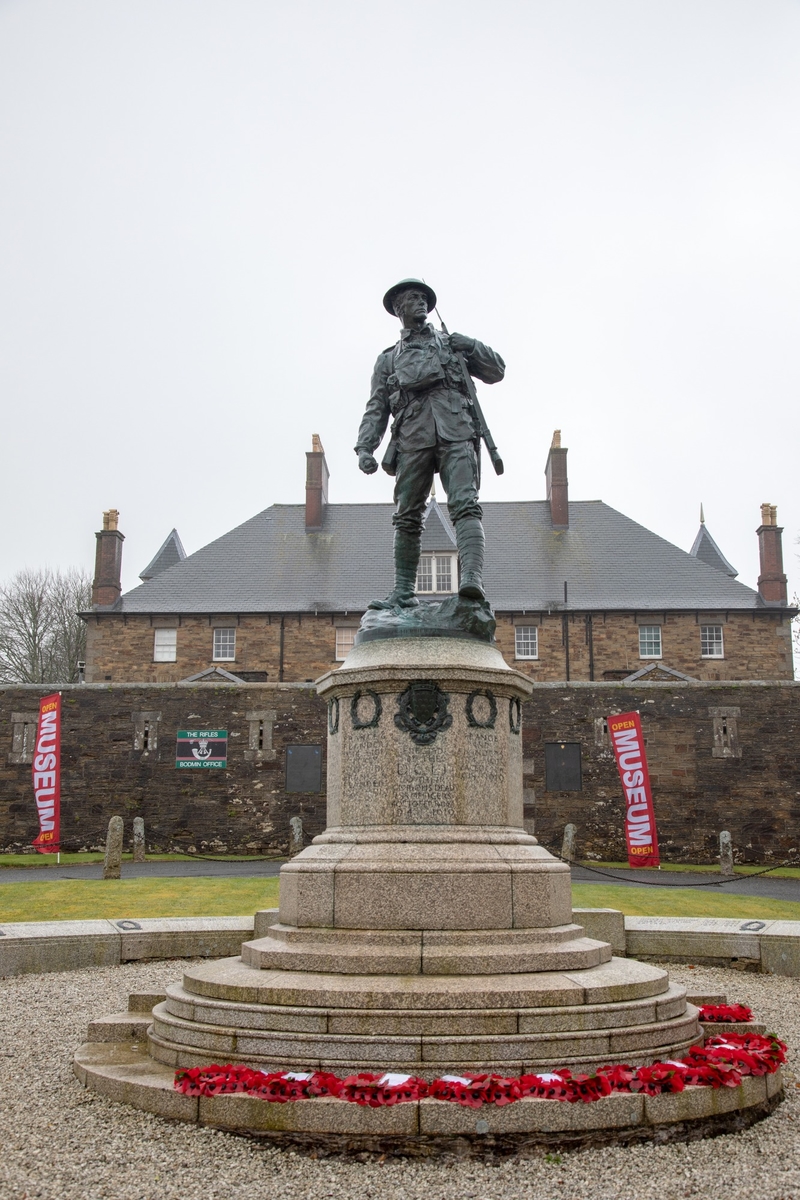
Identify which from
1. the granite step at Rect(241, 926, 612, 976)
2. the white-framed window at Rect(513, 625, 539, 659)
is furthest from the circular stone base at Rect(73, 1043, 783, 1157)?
the white-framed window at Rect(513, 625, 539, 659)

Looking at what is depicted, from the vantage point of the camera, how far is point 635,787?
71.5 feet

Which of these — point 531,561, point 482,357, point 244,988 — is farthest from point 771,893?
point 531,561

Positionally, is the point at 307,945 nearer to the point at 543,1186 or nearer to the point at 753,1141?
the point at 543,1186

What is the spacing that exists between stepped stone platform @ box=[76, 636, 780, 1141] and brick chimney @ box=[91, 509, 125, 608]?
32111 mm

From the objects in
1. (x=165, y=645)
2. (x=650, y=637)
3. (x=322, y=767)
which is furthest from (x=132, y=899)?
(x=650, y=637)

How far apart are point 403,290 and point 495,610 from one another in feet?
91.7

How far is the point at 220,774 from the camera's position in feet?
83.2

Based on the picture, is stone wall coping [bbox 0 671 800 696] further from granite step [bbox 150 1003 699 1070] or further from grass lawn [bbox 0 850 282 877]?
Result: granite step [bbox 150 1003 699 1070]

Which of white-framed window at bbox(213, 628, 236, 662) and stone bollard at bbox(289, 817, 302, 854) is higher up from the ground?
white-framed window at bbox(213, 628, 236, 662)

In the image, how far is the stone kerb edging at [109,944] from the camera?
870 cm

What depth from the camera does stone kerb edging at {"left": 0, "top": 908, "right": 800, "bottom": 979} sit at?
342 inches

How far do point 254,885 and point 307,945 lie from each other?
8.86 metres

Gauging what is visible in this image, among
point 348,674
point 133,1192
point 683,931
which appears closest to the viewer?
point 133,1192

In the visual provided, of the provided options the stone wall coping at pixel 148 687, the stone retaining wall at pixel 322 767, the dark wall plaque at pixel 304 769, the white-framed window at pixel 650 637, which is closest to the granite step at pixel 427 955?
the stone retaining wall at pixel 322 767
